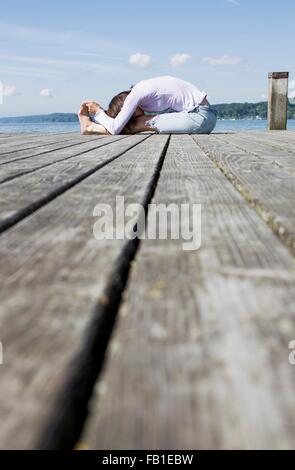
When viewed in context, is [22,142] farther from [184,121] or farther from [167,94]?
[184,121]

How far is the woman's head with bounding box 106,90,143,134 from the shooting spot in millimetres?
5348

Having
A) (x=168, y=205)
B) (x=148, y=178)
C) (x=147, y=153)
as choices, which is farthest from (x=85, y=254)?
(x=147, y=153)

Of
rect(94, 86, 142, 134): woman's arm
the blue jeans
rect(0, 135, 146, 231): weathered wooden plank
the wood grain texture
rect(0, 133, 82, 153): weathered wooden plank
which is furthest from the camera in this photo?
the blue jeans

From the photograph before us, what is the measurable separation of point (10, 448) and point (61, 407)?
0.05 m

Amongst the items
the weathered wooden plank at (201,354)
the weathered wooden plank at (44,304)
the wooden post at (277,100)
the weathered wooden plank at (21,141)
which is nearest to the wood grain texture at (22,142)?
the weathered wooden plank at (21,141)

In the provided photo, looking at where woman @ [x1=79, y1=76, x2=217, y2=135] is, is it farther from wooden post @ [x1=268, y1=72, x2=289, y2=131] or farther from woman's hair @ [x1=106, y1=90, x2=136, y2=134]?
wooden post @ [x1=268, y1=72, x2=289, y2=131]

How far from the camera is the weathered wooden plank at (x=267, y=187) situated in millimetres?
1024

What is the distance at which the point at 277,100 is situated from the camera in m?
7.45

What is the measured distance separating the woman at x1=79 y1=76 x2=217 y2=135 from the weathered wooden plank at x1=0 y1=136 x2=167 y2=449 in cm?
408

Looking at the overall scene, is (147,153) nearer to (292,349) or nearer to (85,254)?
(85,254)

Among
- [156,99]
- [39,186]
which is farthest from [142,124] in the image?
[39,186]

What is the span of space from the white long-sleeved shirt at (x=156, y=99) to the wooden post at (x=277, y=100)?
2.46 m

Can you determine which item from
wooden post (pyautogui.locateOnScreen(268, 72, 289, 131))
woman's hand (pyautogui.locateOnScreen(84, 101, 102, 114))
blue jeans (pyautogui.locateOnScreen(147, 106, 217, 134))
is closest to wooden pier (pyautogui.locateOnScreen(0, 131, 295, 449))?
blue jeans (pyautogui.locateOnScreen(147, 106, 217, 134))

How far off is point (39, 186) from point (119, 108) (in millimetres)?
4087
